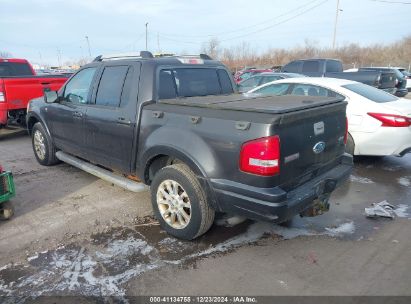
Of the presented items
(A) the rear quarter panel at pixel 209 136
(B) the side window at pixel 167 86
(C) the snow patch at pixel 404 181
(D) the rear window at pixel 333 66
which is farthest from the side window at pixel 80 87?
(D) the rear window at pixel 333 66

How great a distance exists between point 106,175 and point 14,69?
27.0 ft

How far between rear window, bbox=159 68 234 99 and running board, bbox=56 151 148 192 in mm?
1105

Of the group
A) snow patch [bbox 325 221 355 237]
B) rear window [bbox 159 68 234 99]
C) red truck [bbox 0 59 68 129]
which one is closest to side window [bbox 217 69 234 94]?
rear window [bbox 159 68 234 99]

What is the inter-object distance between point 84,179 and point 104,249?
7.87 ft

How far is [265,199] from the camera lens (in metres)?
2.93

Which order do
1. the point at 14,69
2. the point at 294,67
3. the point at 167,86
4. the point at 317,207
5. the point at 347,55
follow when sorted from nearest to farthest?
the point at 317,207
the point at 167,86
the point at 14,69
the point at 294,67
the point at 347,55

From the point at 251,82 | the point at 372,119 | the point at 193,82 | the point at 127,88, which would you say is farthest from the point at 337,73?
the point at 127,88

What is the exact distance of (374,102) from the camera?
5734mm

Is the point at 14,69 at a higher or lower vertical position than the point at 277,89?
higher

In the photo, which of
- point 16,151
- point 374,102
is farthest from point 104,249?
point 16,151

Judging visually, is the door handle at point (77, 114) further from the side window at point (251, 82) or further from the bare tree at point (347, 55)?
the bare tree at point (347, 55)

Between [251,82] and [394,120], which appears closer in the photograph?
[394,120]

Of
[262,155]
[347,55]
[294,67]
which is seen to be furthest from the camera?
[347,55]

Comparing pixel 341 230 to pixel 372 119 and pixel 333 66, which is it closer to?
pixel 372 119
